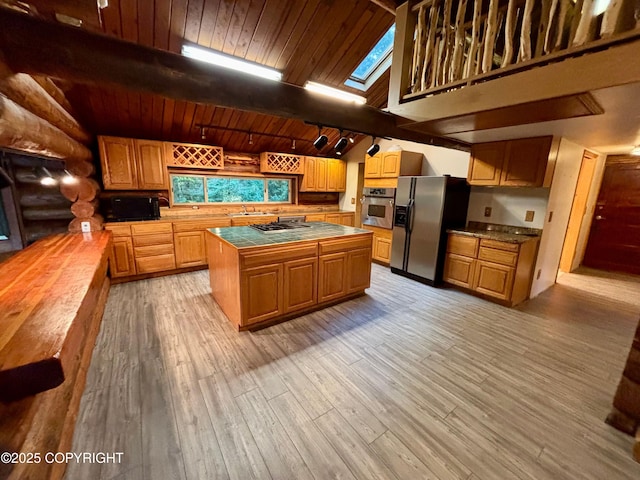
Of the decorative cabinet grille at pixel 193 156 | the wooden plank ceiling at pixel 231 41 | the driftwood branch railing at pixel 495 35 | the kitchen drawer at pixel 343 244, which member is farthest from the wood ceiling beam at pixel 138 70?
the decorative cabinet grille at pixel 193 156

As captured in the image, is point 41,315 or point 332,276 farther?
point 332,276

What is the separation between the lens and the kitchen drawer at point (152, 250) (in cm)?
389

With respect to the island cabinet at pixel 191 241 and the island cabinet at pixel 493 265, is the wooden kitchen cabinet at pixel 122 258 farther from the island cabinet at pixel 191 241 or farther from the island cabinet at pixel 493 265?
the island cabinet at pixel 493 265

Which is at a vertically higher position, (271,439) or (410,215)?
(410,215)

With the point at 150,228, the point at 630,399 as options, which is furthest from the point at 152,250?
the point at 630,399

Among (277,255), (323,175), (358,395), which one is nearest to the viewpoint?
(358,395)

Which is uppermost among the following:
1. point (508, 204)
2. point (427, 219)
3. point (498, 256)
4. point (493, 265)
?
point (508, 204)

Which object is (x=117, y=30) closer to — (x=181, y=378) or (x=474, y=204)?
(x=181, y=378)

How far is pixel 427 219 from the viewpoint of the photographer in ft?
12.7

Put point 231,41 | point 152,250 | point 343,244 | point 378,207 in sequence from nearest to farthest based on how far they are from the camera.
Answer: point 231,41 → point 343,244 → point 152,250 → point 378,207

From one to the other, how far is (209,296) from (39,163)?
8.01 ft

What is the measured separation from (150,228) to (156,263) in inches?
21.7

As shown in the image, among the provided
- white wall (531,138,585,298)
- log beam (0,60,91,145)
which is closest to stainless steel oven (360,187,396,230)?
white wall (531,138,585,298)

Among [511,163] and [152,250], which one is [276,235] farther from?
[511,163]
